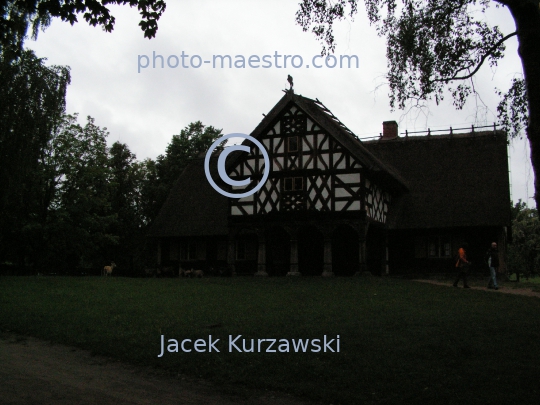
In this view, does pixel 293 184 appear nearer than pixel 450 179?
Yes

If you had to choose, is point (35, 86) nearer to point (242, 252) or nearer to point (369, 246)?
point (242, 252)

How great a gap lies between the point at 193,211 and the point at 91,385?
2636 cm

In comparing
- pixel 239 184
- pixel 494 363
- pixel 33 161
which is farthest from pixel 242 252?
pixel 494 363

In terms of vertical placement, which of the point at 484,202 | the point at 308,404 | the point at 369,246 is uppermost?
the point at 484,202

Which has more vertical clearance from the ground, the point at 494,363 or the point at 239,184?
the point at 239,184

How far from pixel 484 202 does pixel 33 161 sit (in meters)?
21.7

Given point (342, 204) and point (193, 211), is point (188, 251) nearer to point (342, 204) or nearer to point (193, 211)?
point (193, 211)

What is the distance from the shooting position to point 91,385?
8297mm

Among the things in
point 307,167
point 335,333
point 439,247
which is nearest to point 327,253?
point 307,167

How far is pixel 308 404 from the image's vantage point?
7.63 metres

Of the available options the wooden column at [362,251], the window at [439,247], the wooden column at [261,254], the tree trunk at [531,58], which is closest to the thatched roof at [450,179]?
the window at [439,247]

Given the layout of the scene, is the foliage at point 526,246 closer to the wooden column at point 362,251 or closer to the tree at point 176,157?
the wooden column at point 362,251

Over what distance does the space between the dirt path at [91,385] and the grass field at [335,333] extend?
13.9 inches

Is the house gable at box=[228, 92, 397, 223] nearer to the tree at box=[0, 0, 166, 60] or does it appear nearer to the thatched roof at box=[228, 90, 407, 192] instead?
the thatched roof at box=[228, 90, 407, 192]
